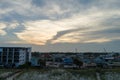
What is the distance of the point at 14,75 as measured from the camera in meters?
46.6

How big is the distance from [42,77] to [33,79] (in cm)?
183

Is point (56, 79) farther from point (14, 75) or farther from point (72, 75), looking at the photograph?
point (14, 75)

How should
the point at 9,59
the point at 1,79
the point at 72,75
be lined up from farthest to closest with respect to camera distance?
the point at 9,59 → the point at 72,75 → the point at 1,79

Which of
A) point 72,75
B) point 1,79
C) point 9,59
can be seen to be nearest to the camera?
point 1,79

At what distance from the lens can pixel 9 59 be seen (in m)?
73.7

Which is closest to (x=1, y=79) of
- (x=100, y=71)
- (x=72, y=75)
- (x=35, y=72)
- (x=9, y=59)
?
(x=35, y=72)

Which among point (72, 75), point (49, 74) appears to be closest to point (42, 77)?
point (49, 74)

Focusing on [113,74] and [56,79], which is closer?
[56,79]

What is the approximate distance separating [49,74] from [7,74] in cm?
847

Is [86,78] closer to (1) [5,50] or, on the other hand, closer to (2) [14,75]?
(2) [14,75]

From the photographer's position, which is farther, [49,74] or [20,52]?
[20,52]

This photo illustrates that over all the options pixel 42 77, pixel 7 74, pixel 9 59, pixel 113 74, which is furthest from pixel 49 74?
pixel 9 59

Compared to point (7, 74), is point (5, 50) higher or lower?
higher

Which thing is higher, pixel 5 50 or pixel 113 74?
pixel 5 50
